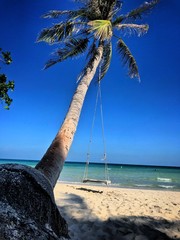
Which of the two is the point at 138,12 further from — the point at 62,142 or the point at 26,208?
the point at 26,208

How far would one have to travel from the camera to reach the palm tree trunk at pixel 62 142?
3546 mm

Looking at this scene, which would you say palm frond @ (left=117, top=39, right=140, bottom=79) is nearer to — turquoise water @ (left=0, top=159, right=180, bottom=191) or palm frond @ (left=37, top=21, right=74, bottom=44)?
palm frond @ (left=37, top=21, right=74, bottom=44)

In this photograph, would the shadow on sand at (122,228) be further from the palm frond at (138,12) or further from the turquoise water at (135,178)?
the turquoise water at (135,178)

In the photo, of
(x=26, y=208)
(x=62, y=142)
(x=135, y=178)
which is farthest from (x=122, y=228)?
(x=135, y=178)

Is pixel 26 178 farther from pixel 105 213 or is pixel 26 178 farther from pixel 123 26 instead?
pixel 123 26

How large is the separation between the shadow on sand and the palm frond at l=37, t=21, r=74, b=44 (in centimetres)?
607

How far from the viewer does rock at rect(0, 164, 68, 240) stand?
53.0 inches

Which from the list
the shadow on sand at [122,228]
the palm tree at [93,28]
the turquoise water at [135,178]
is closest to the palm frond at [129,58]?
the palm tree at [93,28]

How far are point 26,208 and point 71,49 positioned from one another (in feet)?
25.3

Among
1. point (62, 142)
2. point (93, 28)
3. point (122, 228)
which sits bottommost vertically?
point (122, 228)

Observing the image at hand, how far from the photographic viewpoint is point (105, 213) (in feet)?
20.4

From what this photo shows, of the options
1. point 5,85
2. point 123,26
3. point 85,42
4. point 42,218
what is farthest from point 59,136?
point 123,26

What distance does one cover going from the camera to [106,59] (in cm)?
993

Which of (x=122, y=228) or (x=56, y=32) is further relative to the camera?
(x=56, y=32)
